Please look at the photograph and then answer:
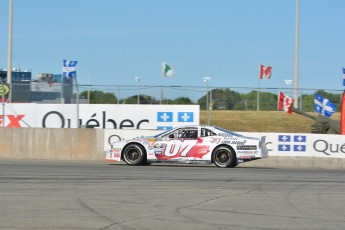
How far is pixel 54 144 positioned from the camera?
24609mm

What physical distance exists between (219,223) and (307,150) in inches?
581

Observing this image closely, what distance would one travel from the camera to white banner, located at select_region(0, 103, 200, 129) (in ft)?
92.4

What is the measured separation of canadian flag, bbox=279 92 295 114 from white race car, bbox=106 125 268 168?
666cm

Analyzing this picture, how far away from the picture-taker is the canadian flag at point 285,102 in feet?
88.8

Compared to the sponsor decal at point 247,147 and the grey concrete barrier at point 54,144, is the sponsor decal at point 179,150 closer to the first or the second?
the sponsor decal at point 247,147

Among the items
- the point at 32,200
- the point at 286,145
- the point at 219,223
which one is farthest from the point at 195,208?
the point at 286,145

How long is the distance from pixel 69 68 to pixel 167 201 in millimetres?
18171

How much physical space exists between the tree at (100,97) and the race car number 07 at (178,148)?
8.14 metres

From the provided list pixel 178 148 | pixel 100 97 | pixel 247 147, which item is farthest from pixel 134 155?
pixel 100 97

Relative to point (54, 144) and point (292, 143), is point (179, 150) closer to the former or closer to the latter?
point (292, 143)

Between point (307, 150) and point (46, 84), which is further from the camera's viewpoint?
point (46, 84)

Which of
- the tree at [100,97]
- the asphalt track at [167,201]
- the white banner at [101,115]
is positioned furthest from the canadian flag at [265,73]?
the asphalt track at [167,201]

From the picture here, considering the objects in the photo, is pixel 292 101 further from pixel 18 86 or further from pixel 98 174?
pixel 98 174

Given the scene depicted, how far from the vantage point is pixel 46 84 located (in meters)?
27.9
